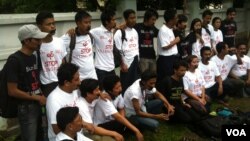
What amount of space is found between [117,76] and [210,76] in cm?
293

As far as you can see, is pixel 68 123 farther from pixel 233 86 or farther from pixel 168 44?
pixel 233 86

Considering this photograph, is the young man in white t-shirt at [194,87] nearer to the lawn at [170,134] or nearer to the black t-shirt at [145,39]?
the lawn at [170,134]

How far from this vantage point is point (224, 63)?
7848 mm

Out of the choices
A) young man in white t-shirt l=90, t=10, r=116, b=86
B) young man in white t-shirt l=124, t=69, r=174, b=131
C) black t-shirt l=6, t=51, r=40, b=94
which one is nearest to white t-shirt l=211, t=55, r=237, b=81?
young man in white t-shirt l=124, t=69, r=174, b=131

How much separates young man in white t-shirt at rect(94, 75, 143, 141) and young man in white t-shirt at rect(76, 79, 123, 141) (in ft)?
0.97

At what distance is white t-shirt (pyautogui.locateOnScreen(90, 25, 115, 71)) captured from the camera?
5734 mm

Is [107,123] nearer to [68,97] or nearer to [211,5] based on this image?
[68,97]

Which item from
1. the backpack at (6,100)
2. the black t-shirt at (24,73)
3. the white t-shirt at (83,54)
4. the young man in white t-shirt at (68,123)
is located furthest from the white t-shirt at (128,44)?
the young man in white t-shirt at (68,123)

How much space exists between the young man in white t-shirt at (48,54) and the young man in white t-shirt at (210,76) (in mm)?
3442

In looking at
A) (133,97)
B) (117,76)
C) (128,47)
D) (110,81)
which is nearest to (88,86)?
(110,81)

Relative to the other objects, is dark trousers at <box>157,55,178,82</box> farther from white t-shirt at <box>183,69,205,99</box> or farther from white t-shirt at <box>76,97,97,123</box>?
white t-shirt at <box>76,97,97,123</box>

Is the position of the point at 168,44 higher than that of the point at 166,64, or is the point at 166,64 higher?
the point at 168,44

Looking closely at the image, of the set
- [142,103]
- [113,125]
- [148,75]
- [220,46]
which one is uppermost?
[220,46]

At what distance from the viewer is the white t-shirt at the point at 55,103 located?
3.97 meters
